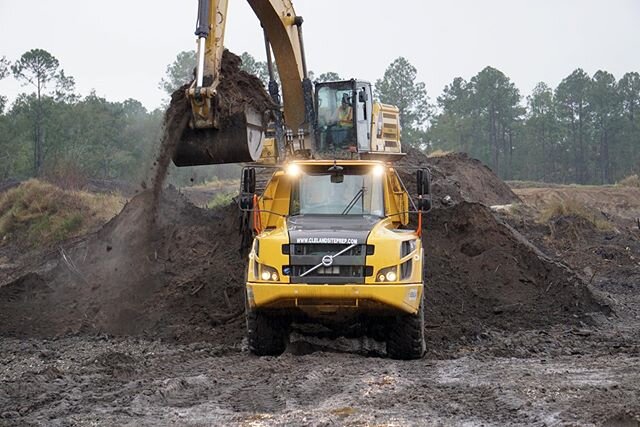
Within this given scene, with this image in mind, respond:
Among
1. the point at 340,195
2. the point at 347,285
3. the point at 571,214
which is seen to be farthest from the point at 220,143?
the point at 571,214

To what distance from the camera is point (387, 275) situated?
10227mm

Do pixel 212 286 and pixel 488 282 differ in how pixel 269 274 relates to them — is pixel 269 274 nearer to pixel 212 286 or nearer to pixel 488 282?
pixel 212 286

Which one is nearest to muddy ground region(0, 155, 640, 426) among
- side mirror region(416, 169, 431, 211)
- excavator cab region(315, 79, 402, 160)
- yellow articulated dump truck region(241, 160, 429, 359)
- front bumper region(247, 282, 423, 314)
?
yellow articulated dump truck region(241, 160, 429, 359)

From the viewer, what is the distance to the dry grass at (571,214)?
28141 millimetres

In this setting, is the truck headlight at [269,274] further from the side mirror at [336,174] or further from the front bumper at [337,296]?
the side mirror at [336,174]

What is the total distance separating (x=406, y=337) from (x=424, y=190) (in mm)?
1857

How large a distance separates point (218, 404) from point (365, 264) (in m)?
2.86

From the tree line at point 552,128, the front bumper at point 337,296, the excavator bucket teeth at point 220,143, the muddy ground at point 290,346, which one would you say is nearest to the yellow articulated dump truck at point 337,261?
the front bumper at point 337,296

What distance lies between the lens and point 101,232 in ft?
62.3

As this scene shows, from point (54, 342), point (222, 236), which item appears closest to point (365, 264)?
point (54, 342)

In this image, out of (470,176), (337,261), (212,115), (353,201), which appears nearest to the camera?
(337,261)

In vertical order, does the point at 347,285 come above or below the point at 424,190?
below

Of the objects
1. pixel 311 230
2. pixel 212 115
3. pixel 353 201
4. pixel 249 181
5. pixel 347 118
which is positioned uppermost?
pixel 347 118

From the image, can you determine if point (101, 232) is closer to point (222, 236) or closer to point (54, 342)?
point (222, 236)
